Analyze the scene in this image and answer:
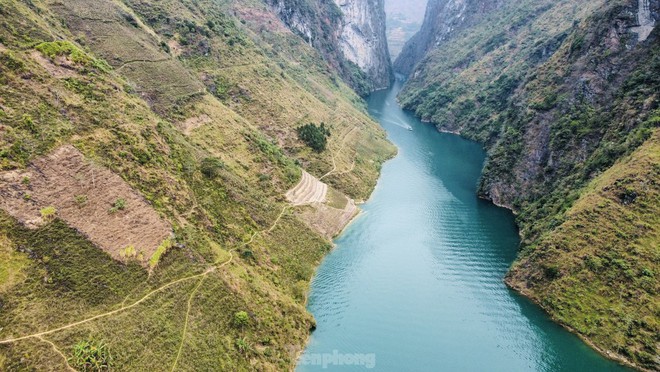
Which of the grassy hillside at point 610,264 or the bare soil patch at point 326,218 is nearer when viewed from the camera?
the grassy hillside at point 610,264

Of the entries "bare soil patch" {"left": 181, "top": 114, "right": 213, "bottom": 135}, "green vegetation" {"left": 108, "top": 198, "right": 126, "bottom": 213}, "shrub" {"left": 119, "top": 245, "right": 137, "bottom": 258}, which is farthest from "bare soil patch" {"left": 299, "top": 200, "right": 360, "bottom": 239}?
"shrub" {"left": 119, "top": 245, "right": 137, "bottom": 258}

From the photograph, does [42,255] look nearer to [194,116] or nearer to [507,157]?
[194,116]

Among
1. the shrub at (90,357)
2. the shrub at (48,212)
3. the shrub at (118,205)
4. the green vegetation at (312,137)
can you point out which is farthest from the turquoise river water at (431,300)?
the shrub at (48,212)

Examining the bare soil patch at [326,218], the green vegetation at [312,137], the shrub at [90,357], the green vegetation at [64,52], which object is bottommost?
the shrub at [90,357]

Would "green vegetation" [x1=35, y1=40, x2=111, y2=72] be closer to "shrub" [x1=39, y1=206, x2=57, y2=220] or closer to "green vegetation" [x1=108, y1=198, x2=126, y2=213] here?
"green vegetation" [x1=108, y1=198, x2=126, y2=213]

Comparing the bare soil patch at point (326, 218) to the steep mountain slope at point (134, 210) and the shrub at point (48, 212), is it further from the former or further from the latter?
the shrub at point (48, 212)

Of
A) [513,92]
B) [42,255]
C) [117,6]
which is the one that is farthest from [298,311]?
[513,92]
